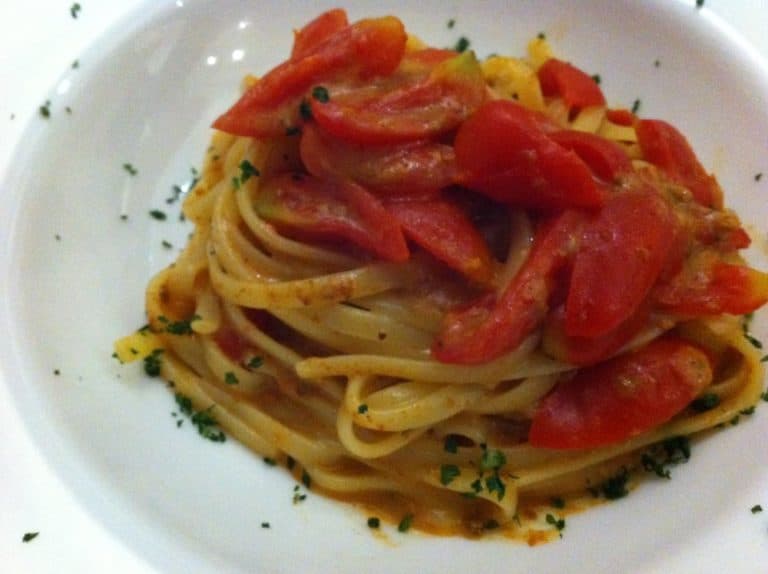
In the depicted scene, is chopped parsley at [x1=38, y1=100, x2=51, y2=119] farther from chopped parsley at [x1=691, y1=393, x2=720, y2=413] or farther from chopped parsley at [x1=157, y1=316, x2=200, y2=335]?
chopped parsley at [x1=691, y1=393, x2=720, y2=413]

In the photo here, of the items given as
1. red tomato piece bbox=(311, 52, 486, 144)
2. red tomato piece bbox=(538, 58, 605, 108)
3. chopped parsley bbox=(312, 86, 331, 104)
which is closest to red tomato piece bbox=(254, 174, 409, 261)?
red tomato piece bbox=(311, 52, 486, 144)

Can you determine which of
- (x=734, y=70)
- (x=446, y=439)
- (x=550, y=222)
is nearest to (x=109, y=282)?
(x=446, y=439)

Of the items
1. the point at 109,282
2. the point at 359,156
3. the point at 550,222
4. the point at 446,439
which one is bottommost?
A: the point at 109,282

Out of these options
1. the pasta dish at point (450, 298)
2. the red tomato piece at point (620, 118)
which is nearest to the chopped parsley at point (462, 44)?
the red tomato piece at point (620, 118)


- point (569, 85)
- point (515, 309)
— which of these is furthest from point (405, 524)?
point (569, 85)

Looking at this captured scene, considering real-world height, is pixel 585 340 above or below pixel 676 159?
below

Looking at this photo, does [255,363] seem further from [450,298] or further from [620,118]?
[620,118]

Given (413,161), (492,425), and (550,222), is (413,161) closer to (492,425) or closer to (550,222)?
(550,222)
